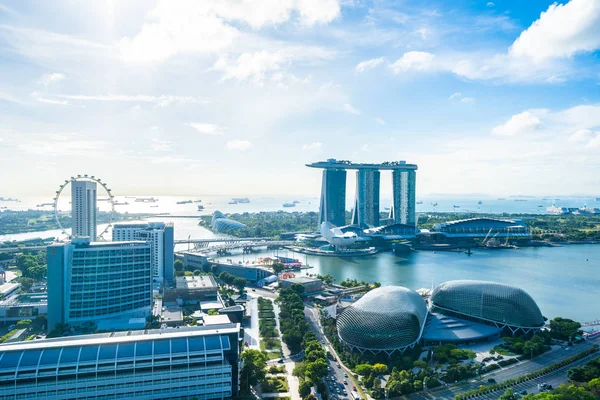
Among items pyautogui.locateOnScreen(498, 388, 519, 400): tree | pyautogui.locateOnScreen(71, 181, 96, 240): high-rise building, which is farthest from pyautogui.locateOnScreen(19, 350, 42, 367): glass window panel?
pyautogui.locateOnScreen(71, 181, 96, 240): high-rise building

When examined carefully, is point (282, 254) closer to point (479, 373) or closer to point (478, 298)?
point (478, 298)

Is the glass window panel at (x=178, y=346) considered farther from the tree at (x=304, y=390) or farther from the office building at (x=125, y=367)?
the tree at (x=304, y=390)

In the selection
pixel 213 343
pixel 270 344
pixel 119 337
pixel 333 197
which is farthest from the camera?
pixel 333 197

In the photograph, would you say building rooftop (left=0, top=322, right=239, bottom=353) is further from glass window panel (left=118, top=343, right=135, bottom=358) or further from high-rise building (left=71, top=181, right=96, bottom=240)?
high-rise building (left=71, top=181, right=96, bottom=240)

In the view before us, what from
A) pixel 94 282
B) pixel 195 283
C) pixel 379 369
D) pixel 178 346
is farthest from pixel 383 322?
pixel 195 283

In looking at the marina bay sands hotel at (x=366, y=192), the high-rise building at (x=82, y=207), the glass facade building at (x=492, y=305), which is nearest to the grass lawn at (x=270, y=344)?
the glass facade building at (x=492, y=305)

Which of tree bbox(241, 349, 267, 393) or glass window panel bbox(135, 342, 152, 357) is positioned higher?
glass window panel bbox(135, 342, 152, 357)

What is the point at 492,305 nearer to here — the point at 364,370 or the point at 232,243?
the point at 364,370

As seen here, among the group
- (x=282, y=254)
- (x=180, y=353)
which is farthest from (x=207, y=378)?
(x=282, y=254)
